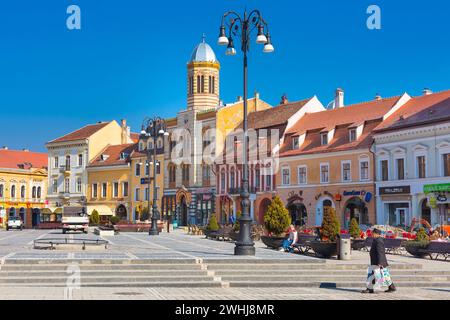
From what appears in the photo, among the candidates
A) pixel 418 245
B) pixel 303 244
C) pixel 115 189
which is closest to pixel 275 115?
pixel 115 189

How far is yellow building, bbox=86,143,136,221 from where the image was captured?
70.5 meters

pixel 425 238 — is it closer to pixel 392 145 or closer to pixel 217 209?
pixel 392 145

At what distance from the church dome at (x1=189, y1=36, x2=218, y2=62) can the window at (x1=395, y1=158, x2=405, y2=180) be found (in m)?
31.6

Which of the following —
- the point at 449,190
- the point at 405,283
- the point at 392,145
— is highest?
the point at 392,145

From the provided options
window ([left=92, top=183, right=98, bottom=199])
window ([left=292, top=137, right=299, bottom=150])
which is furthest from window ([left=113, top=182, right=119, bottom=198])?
window ([left=292, top=137, right=299, bottom=150])

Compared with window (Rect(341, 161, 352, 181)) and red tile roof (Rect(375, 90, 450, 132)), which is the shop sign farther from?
red tile roof (Rect(375, 90, 450, 132))

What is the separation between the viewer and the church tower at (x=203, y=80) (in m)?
66.4

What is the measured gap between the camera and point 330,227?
20844 millimetres

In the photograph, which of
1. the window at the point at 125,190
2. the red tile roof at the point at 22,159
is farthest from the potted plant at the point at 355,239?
the red tile roof at the point at 22,159

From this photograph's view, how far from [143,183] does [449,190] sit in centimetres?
3492
